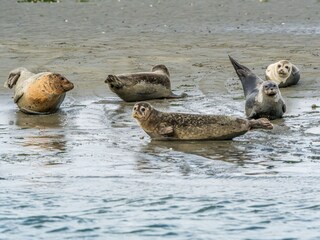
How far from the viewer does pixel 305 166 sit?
9500mm

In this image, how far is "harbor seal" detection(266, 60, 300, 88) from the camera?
1393cm

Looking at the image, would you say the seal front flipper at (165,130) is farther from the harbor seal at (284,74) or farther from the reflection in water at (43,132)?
the harbor seal at (284,74)

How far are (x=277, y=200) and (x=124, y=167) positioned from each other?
151cm

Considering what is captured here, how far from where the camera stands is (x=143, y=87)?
1317 centimetres

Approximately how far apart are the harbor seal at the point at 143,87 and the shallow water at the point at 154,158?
0.15 metres

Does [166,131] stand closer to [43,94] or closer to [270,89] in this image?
[270,89]

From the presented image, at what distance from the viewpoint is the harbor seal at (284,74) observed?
548 inches

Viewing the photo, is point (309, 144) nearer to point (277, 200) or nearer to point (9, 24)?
point (277, 200)

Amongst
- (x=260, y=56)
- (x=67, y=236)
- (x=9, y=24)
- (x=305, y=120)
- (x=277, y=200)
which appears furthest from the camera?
(x=9, y=24)

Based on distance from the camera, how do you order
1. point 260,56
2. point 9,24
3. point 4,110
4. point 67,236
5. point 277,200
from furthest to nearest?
point 9,24 → point 260,56 → point 4,110 → point 277,200 → point 67,236

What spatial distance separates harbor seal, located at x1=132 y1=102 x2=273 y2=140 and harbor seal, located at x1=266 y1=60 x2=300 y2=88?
335 cm

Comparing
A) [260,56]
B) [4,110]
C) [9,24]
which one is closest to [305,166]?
[4,110]

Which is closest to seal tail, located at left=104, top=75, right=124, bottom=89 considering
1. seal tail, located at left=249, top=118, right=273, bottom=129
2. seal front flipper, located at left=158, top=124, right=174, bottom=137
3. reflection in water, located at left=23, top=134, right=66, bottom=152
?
reflection in water, located at left=23, top=134, right=66, bottom=152

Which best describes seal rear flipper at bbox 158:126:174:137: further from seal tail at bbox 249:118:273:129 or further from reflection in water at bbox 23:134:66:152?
→ reflection in water at bbox 23:134:66:152
